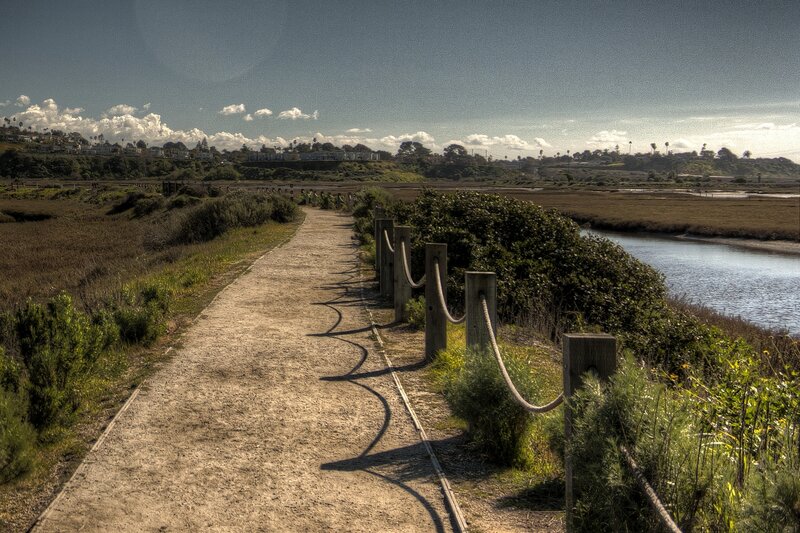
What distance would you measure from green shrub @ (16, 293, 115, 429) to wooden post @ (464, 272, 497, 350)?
3.30 m

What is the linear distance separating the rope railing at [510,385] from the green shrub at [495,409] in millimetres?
106

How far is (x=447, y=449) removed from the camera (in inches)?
203

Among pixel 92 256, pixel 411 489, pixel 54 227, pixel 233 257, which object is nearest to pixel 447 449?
pixel 411 489

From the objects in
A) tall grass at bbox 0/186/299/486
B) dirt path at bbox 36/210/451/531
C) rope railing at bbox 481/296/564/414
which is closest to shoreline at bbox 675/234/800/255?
tall grass at bbox 0/186/299/486

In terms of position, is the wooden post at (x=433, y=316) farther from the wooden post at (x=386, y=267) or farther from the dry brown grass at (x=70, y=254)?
the dry brown grass at (x=70, y=254)

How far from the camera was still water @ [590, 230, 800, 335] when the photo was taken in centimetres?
1898

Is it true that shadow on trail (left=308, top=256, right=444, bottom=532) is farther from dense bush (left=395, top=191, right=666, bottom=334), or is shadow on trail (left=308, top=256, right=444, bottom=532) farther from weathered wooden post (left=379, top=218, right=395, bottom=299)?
dense bush (left=395, top=191, right=666, bottom=334)

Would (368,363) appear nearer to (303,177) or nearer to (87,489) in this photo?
(87,489)

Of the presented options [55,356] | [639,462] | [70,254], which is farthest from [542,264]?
Result: [70,254]

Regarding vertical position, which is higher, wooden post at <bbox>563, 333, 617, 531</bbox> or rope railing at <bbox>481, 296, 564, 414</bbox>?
wooden post at <bbox>563, 333, 617, 531</bbox>

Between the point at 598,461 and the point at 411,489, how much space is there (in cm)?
164

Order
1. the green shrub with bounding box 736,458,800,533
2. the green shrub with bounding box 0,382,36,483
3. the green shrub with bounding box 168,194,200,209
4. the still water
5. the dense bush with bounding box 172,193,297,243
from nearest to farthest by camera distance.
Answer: the green shrub with bounding box 736,458,800,533
the green shrub with bounding box 0,382,36,483
the still water
the dense bush with bounding box 172,193,297,243
the green shrub with bounding box 168,194,200,209

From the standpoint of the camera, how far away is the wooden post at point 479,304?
574 cm

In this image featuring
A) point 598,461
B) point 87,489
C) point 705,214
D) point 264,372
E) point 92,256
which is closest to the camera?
point 598,461
